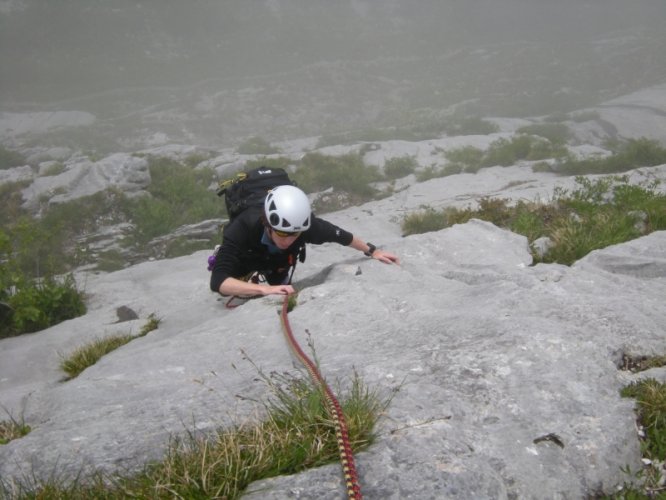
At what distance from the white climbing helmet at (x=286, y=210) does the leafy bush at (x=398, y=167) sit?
15.6m

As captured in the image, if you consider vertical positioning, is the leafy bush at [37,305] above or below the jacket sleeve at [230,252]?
below

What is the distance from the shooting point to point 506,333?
12.0 feet

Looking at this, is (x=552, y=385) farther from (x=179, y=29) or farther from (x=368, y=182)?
(x=179, y=29)

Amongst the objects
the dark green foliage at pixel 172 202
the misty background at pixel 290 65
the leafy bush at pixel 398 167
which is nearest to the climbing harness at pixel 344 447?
the dark green foliage at pixel 172 202

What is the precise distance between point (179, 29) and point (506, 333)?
224 ft

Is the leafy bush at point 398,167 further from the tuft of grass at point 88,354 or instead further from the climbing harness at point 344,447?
the climbing harness at point 344,447

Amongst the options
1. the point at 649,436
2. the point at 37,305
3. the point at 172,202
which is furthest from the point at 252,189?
the point at 172,202

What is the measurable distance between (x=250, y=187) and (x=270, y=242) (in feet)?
3.24

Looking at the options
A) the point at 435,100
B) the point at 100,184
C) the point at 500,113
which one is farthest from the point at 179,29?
the point at 100,184

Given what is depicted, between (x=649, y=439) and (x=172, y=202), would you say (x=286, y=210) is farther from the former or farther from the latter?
(x=172, y=202)

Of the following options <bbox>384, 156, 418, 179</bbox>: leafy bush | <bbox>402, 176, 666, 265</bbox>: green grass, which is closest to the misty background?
<bbox>384, 156, 418, 179</bbox>: leafy bush

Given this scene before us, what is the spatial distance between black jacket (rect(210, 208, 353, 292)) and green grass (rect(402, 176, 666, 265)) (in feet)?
11.1

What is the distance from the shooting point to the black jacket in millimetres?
5309

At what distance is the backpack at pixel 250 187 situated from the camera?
586 centimetres
